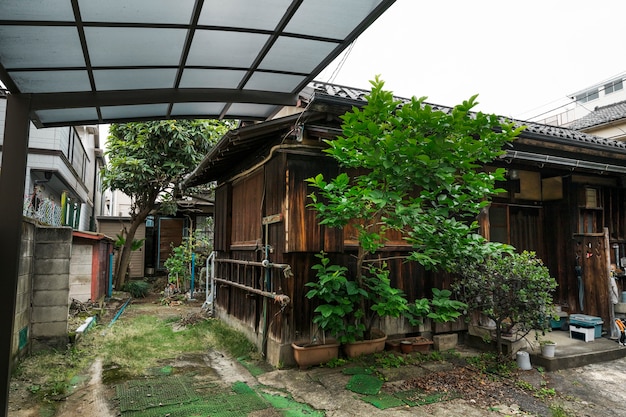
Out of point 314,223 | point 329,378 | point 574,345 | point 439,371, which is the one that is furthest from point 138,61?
point 574,345

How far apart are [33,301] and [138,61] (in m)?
4.99

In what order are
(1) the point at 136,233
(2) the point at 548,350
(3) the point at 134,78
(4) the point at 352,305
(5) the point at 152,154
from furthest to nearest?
(1) the point at 136,233, (5) the point at 152,154, (2) the point at 548,350, (4) the point at 352,305, (3) the point at 134,78

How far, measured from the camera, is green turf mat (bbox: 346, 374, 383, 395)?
4.73 meters

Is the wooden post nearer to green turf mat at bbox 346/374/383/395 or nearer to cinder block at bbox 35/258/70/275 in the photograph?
green turf mat at bbox 346/374/383/395

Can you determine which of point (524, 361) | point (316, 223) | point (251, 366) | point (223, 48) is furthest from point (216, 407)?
point (524, 361)

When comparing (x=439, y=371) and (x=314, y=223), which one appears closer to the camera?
(x=439, y=371)

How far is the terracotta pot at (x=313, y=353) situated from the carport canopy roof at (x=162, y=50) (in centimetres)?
345

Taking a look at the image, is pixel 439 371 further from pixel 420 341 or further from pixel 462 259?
pixel 462 259

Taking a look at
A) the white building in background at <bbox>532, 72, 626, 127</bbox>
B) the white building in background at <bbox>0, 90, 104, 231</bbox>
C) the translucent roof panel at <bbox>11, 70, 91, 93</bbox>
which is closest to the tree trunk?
the white building in background at <bbox>0, 90, 104, 231</bbox>

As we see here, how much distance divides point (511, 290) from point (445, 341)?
1.70 meters

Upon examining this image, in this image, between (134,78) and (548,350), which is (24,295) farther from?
(548,350)

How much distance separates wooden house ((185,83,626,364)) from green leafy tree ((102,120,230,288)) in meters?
4.71

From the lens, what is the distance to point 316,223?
5.83 meters

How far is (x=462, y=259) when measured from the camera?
18.4ft
